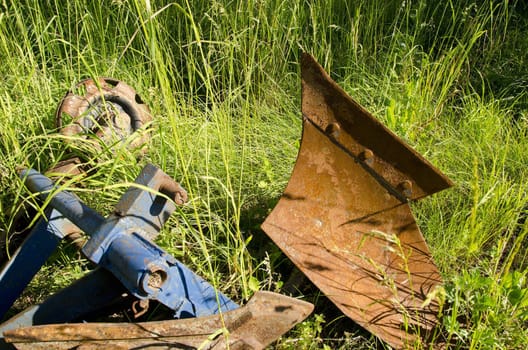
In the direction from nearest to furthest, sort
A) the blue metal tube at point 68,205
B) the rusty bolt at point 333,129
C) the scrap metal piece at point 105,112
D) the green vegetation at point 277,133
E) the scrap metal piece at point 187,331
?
the scrap metal piece at point 187,331
the blue metal tube at point 68,205
the green vegetation at point 277,133
the rusty bolt at point 333,129
the scrap metal piece at point 105,112

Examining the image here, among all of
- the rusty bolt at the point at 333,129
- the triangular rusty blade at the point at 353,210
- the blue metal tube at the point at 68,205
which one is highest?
the rusty bolt at the point at 333,129

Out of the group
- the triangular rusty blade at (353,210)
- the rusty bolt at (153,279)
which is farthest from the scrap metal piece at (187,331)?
the triangular rusty blade at (353,210)

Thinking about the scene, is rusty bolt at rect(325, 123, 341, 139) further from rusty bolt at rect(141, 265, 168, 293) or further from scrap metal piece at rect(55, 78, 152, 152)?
rusty bolt at rect(141, 265, 168, 293)

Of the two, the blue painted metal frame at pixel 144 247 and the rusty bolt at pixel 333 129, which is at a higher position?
the rusty bolt at pixel 333 129

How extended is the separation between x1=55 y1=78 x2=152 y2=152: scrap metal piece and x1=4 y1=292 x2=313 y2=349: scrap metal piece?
111 cm

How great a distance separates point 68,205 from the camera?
2004 mm

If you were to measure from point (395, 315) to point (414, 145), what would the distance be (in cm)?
98

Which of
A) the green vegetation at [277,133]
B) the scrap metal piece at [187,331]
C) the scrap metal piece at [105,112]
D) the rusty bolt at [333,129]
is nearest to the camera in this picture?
the scrap metal piece at [187,331]

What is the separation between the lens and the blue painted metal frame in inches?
68.9

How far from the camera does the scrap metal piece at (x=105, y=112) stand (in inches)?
104

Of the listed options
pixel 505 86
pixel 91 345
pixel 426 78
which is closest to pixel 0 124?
pixel 91 345

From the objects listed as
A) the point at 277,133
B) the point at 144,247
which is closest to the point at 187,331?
the point at 144,247

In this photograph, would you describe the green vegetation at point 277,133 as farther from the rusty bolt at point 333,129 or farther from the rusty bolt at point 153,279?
the rusty bolt at point 333,129

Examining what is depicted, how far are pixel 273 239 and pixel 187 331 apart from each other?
67 centimetres
